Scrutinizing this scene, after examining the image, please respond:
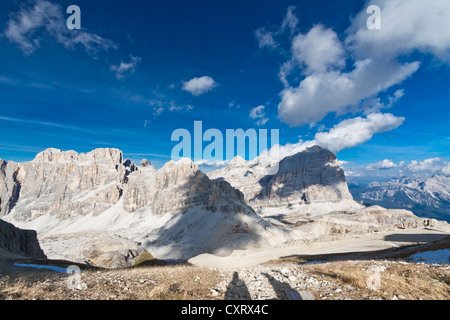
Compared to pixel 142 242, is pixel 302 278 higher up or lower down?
higher up

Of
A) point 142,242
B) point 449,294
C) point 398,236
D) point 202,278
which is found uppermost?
point 449,294

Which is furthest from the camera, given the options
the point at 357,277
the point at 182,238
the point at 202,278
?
the point at 182,238

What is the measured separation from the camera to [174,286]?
11766 mm
